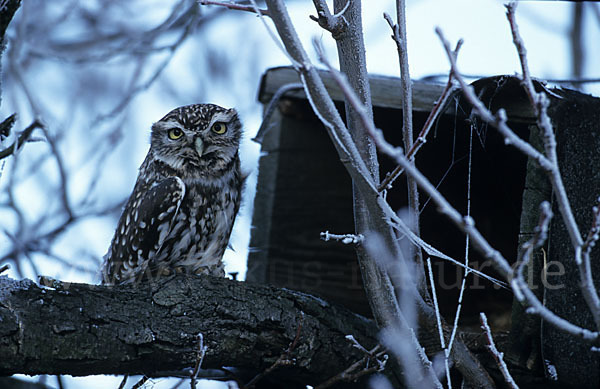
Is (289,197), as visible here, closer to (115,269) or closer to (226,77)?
(115,269)

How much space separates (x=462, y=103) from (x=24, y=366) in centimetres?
191

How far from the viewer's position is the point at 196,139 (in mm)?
3684

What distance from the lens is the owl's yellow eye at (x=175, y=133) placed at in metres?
3.75

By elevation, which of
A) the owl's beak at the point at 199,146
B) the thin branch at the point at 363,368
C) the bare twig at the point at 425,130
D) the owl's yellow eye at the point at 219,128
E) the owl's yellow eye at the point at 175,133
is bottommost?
the thin branch at the point at 363,368

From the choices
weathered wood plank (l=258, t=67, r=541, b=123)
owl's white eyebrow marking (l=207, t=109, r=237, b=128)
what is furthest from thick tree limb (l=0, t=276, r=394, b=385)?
owl's white eyebrow marking (l=207, t=109, r=237, b=128)

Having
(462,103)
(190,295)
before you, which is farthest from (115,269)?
(462,103)

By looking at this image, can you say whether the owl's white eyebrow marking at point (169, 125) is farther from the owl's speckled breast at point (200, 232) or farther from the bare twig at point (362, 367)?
the bare twig at point (362, 367)

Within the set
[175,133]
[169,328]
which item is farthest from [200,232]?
[169,328]

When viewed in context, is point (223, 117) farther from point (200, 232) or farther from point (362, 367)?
point (362, 367)

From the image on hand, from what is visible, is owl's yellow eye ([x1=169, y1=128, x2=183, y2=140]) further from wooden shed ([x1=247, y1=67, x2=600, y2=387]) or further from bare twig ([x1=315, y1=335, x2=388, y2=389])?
bare twig ([x1=315, y1=335, x2=388, y2=389])

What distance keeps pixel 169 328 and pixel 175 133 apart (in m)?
1.59

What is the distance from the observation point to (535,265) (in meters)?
2.73

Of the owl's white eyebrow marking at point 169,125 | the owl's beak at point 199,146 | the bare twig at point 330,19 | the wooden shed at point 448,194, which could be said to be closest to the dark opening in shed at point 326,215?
the wooden shed at point 448,194

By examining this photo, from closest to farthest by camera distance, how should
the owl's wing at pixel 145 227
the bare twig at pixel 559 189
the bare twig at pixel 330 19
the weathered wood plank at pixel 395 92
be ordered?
the bare twig at pixel 559 189 → the bare twig at pixel 330 19 → the weathered wood plank at pixel 395 92 → the owl's wing at pixel 145 227
